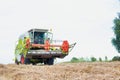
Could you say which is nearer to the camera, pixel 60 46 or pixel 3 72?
pixel 3 72

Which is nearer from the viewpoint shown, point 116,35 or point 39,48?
point 39,48

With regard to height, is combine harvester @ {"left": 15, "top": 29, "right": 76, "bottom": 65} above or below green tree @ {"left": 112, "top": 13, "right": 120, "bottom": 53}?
below

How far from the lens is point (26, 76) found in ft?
53.6

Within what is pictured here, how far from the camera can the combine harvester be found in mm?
31922

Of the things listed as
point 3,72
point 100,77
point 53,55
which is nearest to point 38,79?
point 100,77

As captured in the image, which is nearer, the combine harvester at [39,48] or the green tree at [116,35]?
the combine harvester at [39,48]

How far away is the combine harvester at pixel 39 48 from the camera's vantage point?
3192 centimetres

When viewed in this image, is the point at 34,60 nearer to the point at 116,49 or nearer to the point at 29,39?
the point at 29,39

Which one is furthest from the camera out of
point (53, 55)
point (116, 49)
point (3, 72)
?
point (116, 49)

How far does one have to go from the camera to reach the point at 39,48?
110 feet

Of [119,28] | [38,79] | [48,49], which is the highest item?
[119,28]

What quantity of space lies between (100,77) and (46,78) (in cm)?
204

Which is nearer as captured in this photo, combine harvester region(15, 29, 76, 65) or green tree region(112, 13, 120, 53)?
combine harvester region(15, 29, 76, 65)

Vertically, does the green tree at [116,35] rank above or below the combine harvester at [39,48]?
above
